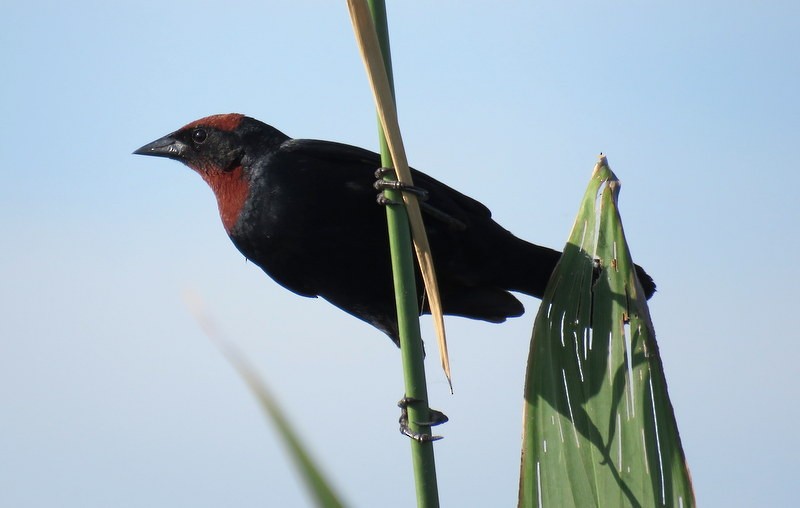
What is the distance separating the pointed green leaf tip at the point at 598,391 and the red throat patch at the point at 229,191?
1.38 metres

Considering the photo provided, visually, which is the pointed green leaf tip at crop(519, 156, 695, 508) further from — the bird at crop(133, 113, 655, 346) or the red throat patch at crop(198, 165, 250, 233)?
the red throat patch at crop(198, 165, 250, 233)

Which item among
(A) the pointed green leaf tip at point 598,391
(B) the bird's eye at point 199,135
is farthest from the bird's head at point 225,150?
(A) the pointed green leaf tip at point 598,391

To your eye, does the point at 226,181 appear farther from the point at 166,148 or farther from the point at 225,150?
the point at 166,148

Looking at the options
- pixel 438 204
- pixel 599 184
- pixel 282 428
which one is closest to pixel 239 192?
pixel 438 204

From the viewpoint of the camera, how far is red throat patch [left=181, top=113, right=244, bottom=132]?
3256 millimetres

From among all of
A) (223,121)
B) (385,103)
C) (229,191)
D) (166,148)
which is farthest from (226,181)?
(385,103)

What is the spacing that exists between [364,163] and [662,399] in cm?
147

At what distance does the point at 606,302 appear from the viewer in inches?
74.2

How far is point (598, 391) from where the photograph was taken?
1.80 m

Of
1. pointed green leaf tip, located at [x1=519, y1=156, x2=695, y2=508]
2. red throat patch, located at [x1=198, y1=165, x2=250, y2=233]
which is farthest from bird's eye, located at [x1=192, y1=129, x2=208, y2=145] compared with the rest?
pointed green leaf tip, located at [x1=519, y1=156, x2=695, y2=508]

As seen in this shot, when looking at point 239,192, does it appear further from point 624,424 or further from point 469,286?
point 624,424

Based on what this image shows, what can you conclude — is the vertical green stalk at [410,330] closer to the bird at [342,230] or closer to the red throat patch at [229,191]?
the bird at [342,230]

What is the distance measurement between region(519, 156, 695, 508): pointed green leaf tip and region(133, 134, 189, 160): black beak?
1900mm

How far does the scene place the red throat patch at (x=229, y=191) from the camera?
9.86 feet
